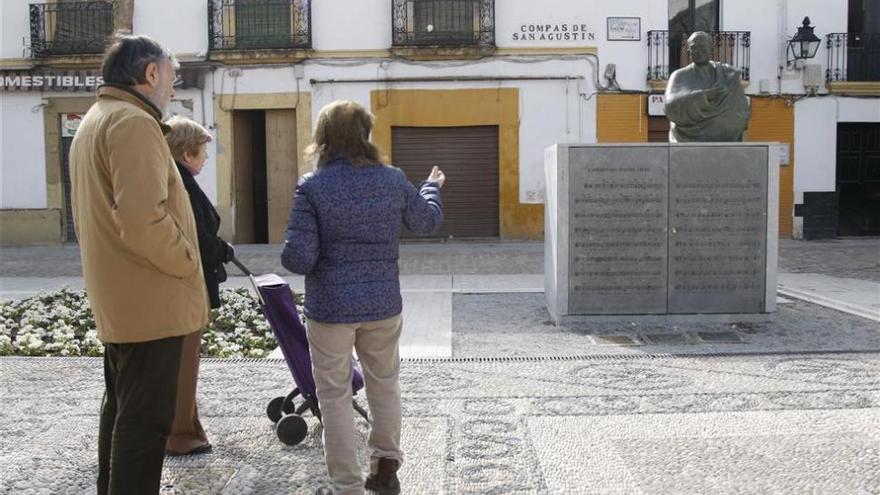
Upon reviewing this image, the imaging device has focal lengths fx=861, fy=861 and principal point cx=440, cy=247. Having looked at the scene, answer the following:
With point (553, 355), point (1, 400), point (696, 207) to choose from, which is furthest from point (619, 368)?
point (1, 400)

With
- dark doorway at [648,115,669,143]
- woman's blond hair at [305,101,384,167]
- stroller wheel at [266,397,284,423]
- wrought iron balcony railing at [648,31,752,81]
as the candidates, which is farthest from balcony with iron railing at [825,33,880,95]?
woman's blond hair at [305,101,384,167]

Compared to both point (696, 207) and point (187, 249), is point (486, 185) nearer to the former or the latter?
point (696, 207)

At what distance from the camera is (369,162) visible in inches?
128

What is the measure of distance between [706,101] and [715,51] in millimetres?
9924

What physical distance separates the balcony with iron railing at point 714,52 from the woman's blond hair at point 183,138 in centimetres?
1357

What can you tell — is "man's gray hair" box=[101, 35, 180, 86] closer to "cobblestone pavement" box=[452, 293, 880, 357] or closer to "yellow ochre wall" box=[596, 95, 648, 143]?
"cobblestone pavement" box=[452, 293, 880, 357]

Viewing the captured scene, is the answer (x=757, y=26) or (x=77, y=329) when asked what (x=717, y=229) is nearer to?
(x=77, y=329)

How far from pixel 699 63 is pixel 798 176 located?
1020 centimetres

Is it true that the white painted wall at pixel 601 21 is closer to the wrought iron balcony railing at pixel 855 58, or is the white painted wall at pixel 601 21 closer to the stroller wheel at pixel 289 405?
the wrought iron balcony railing at pixel 855 58

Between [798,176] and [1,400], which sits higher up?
[798,176]

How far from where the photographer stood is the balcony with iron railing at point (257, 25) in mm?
16469

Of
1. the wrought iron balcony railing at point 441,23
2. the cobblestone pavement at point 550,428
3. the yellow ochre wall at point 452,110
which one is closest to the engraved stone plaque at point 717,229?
the cobblestone pavement at point 550,428

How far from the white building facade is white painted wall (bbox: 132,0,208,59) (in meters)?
0.03

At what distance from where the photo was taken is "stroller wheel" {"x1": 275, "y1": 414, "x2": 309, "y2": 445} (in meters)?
3.97
